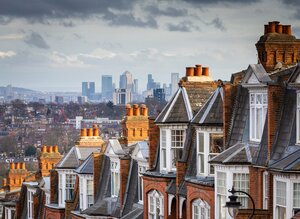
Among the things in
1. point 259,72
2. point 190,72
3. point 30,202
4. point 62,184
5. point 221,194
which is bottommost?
point 30,202

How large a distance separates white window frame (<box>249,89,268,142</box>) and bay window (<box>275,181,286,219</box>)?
10.5 ft

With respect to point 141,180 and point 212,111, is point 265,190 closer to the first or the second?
point 212,111

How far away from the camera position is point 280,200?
118 ft

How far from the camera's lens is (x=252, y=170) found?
38.2m

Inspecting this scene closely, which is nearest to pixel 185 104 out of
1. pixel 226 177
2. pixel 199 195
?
pixel 199 195

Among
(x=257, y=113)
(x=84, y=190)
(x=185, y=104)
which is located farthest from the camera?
(x=84, y=190)

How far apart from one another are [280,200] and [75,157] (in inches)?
1135

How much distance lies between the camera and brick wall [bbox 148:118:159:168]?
48250mm

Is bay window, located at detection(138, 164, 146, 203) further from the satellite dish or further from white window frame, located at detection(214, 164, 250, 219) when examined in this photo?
white window frame, located at detection(214, 164, 250, 219)

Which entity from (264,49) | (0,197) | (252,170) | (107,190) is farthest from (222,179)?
(0,197)

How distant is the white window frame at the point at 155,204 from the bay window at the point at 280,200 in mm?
11044

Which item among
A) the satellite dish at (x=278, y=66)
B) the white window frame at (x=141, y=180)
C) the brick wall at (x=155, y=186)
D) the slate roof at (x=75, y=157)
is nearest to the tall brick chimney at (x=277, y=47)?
the satellite dish at (x=278, y=66)

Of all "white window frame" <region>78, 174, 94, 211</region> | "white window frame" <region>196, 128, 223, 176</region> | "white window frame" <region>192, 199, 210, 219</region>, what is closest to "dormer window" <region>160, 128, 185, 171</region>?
"white window frame" <region>196, 128, 223, 176</region>

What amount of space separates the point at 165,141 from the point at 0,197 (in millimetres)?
40684
